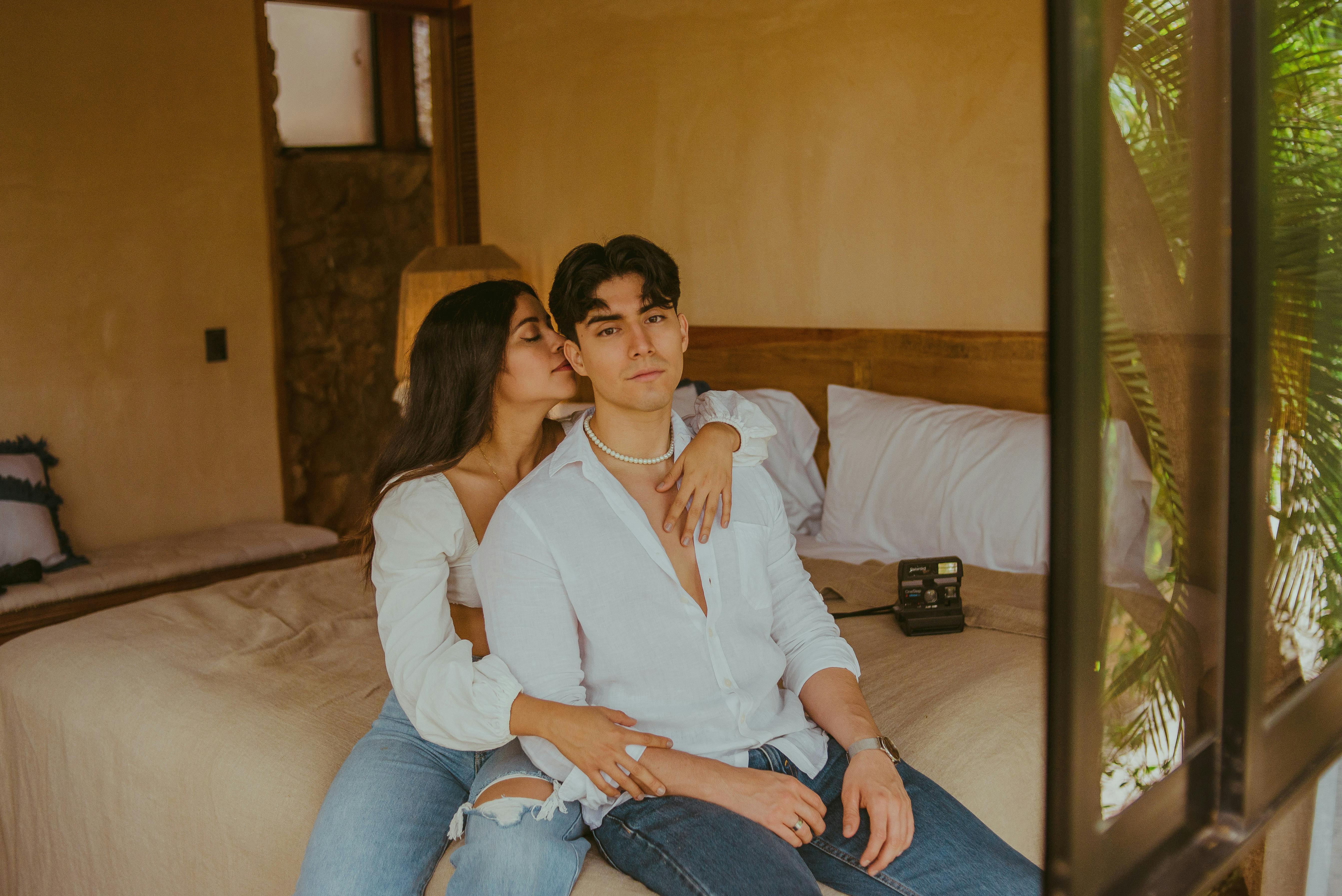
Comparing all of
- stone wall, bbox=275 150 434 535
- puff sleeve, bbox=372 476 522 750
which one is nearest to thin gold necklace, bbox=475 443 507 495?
puff sleeve, bbox=372 476 522 750

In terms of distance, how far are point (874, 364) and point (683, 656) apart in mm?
1775

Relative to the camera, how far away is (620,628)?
4.67ft

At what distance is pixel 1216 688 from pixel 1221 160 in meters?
0.39

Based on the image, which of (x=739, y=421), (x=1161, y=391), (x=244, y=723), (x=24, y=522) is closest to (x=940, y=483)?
(x=739, y=421)

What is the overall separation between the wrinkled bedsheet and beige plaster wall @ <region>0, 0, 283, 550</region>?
4.61 feet

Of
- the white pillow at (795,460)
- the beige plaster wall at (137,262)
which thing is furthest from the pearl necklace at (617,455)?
the beige plaster wall at (137,262)

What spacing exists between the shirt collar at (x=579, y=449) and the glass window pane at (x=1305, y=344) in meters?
0.84

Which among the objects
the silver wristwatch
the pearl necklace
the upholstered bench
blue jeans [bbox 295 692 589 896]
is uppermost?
A: the pearl necklace

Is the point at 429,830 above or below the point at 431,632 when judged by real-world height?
below

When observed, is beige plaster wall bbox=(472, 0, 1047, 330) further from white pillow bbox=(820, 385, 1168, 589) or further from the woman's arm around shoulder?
the woman's arm around shoulder

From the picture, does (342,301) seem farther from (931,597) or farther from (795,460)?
(931,597)

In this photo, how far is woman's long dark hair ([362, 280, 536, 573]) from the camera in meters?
1.73

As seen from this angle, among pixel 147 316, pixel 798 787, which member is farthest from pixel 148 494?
pixel 798 787

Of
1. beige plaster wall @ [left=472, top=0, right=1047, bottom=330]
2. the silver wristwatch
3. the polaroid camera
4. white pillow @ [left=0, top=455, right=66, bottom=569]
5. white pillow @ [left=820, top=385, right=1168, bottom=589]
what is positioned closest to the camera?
the silver wristwatch
